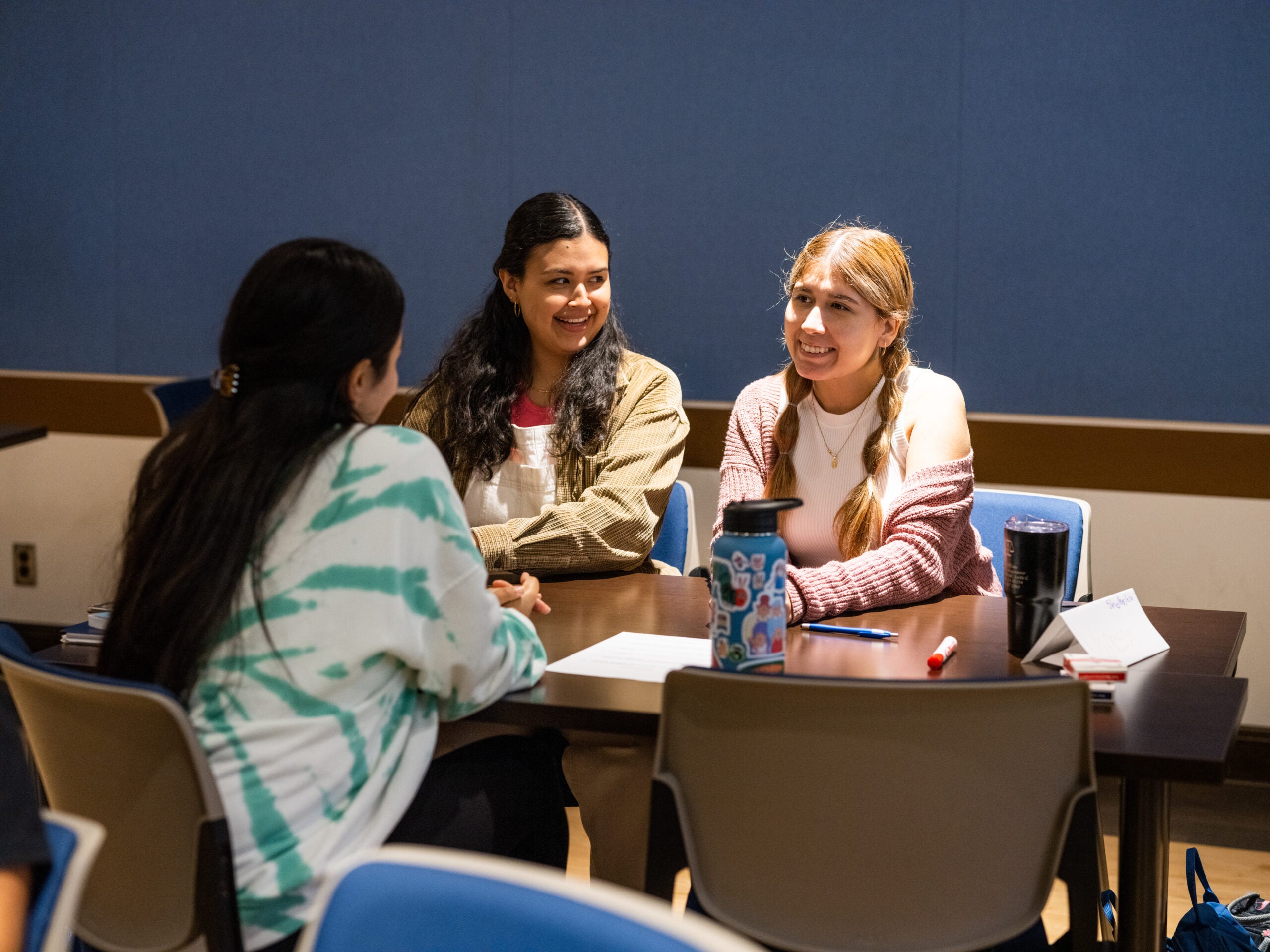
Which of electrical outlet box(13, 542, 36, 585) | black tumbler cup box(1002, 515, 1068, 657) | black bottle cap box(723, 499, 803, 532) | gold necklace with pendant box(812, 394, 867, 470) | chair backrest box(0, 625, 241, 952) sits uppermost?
gold necklace with pendant box(812, 394, 867, 470)

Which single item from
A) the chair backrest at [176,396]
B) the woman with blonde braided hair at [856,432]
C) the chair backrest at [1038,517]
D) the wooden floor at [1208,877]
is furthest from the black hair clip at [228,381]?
the chair backrest at [176,396]

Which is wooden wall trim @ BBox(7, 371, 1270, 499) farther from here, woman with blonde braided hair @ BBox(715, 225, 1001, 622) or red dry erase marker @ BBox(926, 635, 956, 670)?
red dry erase marker @ BBox(926, 635, 956, 670)

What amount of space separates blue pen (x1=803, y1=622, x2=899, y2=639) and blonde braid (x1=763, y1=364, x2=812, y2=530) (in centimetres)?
50

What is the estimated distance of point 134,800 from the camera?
55.7 inches

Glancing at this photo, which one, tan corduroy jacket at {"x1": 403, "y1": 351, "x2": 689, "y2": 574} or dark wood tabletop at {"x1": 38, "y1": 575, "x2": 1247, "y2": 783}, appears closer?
dark wood tabletop at {"x1": 38, "y1": 575, "x2": 1247, "y2": 783}

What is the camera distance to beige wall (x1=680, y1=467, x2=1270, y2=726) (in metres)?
3.21

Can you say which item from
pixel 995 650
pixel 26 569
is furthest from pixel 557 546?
pixel 26 569

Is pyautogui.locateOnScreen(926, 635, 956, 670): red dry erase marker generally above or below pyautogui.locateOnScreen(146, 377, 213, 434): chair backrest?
below

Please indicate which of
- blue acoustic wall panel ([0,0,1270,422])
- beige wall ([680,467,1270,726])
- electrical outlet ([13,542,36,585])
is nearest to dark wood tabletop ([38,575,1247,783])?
beige wall ([680,467,1270,726])

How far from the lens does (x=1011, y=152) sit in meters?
3.29

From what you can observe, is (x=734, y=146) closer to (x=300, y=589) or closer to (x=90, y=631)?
(x=90, y=631)

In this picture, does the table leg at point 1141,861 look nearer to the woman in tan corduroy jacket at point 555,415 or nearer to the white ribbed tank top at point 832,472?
the white ribbed tank top at point 832,472

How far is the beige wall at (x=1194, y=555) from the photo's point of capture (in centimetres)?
321

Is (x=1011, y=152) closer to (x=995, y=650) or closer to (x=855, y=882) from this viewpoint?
(x=995, y=650)
